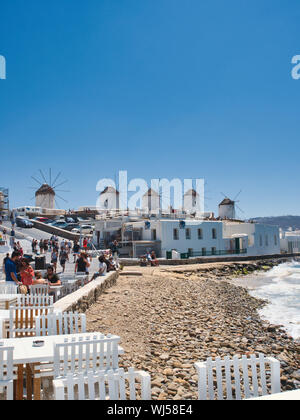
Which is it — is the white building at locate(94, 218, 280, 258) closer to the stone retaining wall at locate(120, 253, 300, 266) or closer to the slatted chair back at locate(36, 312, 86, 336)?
the stone retaining wall at locate(120, 253, 300, 266)

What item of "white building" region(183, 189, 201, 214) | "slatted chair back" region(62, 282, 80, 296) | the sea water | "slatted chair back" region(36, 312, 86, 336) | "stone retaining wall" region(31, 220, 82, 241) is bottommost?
the sea water

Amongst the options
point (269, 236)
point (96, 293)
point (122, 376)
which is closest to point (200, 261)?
point (269, 236)

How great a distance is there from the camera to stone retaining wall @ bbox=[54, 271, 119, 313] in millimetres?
7742

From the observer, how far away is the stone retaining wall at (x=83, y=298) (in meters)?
7.74

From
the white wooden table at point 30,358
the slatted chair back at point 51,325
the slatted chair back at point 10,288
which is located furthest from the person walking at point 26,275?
the white wooden table at point 30,358

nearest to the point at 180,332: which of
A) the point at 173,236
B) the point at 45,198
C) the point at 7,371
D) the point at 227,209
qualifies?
the point at 7,371

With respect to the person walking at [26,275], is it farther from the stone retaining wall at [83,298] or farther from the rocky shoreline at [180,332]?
the rocky shoreline at [180,332]

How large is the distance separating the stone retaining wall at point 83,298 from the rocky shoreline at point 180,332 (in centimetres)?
27

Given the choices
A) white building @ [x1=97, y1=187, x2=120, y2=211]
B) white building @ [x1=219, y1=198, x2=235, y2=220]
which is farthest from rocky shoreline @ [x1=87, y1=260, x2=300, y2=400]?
white building @ [x1=219, y1=198, x2=235, y2=220]

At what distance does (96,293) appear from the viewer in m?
11.8

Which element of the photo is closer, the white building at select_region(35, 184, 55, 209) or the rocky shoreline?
the rocky shoreline

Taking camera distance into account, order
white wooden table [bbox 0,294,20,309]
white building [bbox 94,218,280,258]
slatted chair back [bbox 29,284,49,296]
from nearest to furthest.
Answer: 1. white wooden table [bbox 0,294,20,309]
2. slatted chair back [bbox 29,284,49,296]
3. white building [bbox 94,218,280,258]

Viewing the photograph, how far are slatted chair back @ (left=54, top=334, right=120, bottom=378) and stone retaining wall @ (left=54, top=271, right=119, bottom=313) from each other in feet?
11.8
